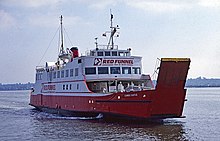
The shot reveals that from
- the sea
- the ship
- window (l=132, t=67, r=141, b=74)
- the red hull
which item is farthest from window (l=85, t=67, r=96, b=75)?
the sea

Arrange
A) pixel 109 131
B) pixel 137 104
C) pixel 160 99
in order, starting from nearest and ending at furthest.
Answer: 1. pixel 109 131
2. pixel 160 99
3. pixel 137 104

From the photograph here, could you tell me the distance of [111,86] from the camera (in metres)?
29.1

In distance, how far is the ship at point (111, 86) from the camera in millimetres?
23484

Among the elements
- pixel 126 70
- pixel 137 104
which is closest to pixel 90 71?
pixel 126 70

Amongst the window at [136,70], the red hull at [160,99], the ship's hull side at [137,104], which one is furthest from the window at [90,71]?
the red hull at [160,99]

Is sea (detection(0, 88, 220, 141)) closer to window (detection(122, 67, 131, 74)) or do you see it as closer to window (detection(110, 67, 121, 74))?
window (detection(110, 67, 121, 74))

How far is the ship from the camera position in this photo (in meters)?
23.5

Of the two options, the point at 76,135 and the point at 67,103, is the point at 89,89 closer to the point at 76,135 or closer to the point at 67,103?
the point at 67,103

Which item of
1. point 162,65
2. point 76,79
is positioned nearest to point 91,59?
point 76,79

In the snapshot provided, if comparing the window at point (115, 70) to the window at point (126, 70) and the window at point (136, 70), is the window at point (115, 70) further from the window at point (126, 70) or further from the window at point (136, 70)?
the window at point (136, 70)

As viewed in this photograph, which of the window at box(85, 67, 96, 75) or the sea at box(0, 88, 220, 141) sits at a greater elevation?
the window at box(85, 67, 96, 75)

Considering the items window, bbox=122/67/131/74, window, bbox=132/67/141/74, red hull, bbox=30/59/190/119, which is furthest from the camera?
window, bbox=132/67/141/74

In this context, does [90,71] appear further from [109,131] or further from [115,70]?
[109,131]

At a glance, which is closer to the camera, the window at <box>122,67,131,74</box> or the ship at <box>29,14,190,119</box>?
the ship at <box>29,14,190,119</box>
